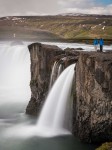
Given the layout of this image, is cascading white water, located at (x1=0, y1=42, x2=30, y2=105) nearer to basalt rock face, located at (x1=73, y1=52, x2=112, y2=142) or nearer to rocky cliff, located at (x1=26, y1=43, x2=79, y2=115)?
rocky cliff, located at (x1=26, y1=43, x2=79, y2=115)

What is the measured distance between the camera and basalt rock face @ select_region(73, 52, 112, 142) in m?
29.8

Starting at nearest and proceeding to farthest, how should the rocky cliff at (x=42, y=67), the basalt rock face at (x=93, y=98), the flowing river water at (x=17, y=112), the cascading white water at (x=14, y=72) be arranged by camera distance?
1. the basalt rock face at (x=93, y=98)
2. the flowing river water at (x=17, y=112)
3. the rocky cliff at (x=42, y=67)
4. the cascading white water at (x=14, y=72)

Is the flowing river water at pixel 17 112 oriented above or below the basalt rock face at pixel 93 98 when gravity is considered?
below

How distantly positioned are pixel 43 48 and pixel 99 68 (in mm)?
14025

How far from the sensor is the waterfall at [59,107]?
36166 mm

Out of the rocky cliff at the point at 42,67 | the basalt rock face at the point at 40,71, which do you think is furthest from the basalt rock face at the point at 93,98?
the basalt rock face at the point at 40,71

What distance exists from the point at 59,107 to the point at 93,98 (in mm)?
6268

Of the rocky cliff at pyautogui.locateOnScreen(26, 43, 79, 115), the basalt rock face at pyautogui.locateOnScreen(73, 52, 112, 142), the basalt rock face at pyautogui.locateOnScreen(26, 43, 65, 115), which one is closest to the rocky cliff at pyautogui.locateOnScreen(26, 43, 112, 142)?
the basalt rock face at pyautogui.locateOnScreen(73, 52, 112, 142)

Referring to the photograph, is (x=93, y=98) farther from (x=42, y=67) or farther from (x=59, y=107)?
(x=42, y=67)

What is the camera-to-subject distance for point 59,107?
36719 mm

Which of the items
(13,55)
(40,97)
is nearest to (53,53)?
(40,97)

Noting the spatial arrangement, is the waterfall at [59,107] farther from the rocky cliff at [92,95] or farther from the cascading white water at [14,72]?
the cascading white water at [14,72]

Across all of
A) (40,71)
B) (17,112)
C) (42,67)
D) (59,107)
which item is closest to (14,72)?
(17,112)

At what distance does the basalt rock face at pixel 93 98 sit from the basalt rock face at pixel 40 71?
7.84 metres
